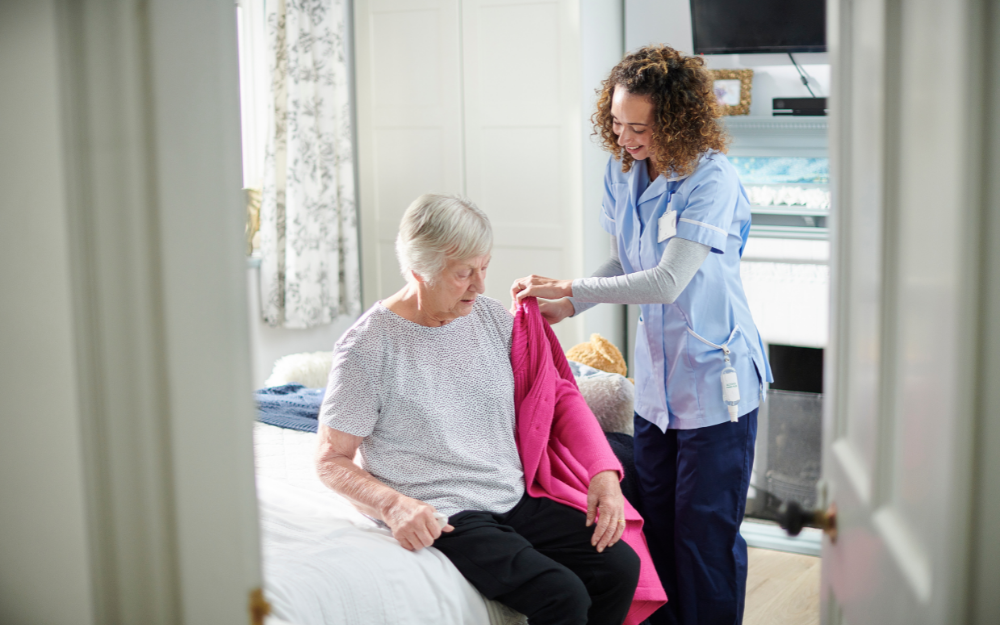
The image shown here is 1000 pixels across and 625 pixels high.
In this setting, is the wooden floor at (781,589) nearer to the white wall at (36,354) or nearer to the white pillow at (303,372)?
the white pillow at (303,372)

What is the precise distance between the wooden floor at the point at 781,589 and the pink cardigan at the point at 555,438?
2.64 feet

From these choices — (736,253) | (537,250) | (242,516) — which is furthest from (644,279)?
(537,250)

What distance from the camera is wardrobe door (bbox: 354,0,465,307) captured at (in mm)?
3697

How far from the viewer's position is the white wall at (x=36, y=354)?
57 cm

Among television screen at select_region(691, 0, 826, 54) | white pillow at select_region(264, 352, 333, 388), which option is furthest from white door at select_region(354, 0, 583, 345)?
white pillow at select_region(264, 352, 333, 388)

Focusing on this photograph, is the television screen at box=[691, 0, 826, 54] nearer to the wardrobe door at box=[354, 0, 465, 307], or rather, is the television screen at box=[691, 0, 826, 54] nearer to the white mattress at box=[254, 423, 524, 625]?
the wardrobe door at box=[354, 0, 465, 307]

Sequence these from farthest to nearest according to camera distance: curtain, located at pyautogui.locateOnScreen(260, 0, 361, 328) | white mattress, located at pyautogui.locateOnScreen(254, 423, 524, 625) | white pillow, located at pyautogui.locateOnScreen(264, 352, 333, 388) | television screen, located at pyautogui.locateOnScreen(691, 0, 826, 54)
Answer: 1. curtain, located at pyautogui.locateOnScreen(260, 0, 361, 328)
2. television screen, located at pyautogui.locateOnScreen(691, 0, 826, 54)
3. white pillow, located at pyautogui.locateOnScreen(264, 352, 333, 388)
4. white mattress, located at pyautogui.locateOnScreen(254, 423, 524, 625)

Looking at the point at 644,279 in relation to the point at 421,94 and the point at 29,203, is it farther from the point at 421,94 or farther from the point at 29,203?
the point at 421,94

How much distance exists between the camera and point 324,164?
3768 millimetres

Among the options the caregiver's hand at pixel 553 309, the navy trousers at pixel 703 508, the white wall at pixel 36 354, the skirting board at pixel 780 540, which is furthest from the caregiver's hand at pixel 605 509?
the skirting board at pixel 780 540

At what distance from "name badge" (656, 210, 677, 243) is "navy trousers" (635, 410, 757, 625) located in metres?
0.45

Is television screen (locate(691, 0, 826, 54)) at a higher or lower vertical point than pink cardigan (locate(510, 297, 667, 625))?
higher

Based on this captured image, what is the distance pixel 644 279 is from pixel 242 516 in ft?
4.25

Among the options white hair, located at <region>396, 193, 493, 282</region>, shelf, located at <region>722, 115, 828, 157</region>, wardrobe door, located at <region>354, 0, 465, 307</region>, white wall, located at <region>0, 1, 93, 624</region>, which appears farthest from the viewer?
wardrobe door, located at <region>354, 0, 465, 307</region>
